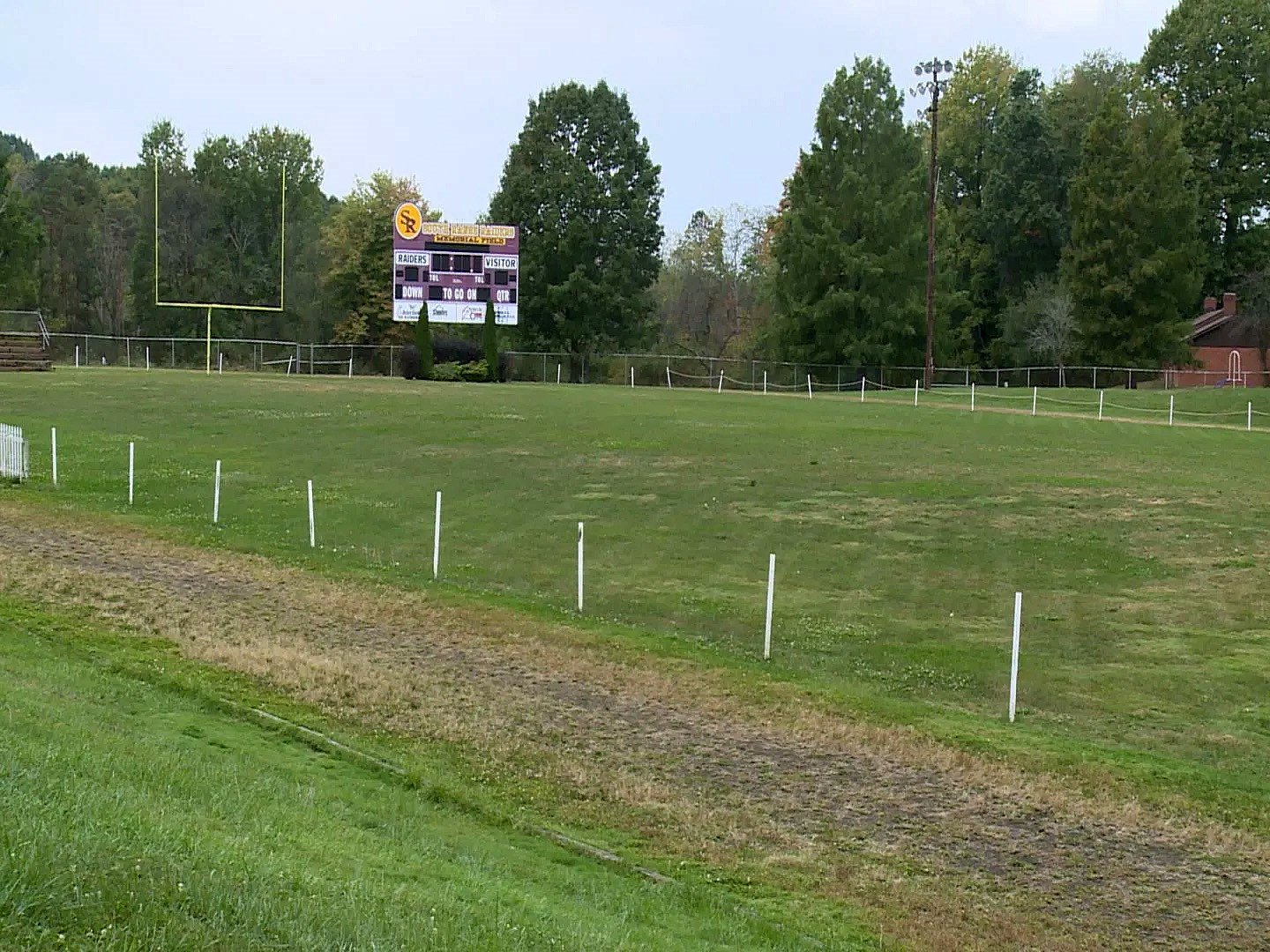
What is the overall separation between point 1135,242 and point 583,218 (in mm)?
33890

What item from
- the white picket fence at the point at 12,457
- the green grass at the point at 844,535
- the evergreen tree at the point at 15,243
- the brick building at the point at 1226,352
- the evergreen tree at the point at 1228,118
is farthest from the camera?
the evergreen tree at the point at 15,243

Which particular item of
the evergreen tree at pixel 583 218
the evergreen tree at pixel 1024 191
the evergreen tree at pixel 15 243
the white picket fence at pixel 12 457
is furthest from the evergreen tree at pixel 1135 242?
the evergreen tree at pixel 15 243

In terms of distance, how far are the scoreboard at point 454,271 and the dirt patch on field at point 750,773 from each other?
5091cm

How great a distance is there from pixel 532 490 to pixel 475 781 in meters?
17.0

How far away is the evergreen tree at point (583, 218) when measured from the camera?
85625 millimetres

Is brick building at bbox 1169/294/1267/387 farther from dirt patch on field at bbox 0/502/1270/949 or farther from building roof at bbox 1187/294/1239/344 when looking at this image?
dirt patch on field at bbox 0/502/1270/949

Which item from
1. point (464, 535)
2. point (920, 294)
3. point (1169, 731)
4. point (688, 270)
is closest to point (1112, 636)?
point (1169, 731)

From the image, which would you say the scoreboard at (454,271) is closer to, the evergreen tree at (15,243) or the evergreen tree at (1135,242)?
the evergreen tree at (1135,242)

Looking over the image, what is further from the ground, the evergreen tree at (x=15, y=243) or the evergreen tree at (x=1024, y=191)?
the evergreen tree at (x=1024, y=191)

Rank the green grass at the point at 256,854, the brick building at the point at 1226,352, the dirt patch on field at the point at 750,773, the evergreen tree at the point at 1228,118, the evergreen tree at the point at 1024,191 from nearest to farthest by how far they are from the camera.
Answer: the green grass at the point at 256,854
the dirt patch on field at the point at 750,773
the brick building at the point at 1226,352
the evergreen tree at the point at 1228,118
the evergreen tree at the point at 1024,191

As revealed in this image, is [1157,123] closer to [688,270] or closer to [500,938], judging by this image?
[688,270]

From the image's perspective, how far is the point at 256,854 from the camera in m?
5.84

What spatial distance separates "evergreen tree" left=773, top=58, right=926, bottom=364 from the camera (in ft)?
251

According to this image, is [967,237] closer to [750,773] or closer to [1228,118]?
[1228,118]
